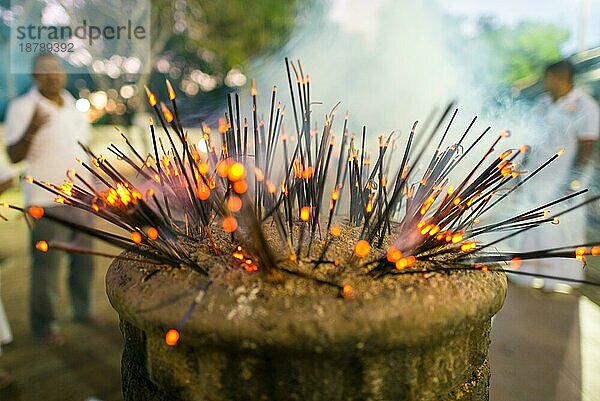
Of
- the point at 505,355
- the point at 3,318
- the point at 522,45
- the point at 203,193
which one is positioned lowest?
the point at 505,355

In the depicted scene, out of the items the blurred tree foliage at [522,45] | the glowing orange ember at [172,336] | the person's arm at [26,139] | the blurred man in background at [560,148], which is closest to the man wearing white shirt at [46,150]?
the person's arm at [26,139]

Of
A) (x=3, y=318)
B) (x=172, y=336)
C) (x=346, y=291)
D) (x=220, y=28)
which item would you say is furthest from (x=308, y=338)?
(x=220, y=28)

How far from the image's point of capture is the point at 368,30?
4.03 metres

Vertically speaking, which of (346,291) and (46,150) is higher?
(46,150)

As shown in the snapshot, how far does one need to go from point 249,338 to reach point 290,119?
2.89 metres

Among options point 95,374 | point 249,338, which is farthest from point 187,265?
point 95,374

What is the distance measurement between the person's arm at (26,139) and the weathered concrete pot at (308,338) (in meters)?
2.36

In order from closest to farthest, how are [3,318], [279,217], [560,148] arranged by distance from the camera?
[279,217] → [3,318] → [560,148]

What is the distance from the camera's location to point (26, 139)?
322cm

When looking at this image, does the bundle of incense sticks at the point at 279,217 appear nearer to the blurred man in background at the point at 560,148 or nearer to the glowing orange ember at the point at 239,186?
the glowing orange ember at the point at 239,186

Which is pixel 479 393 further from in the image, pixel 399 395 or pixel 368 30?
pixel 368 30

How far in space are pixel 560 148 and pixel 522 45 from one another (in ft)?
3.56

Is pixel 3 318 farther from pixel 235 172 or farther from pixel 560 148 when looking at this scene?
pixel 560 148

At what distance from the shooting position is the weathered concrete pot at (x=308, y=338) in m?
1.13
